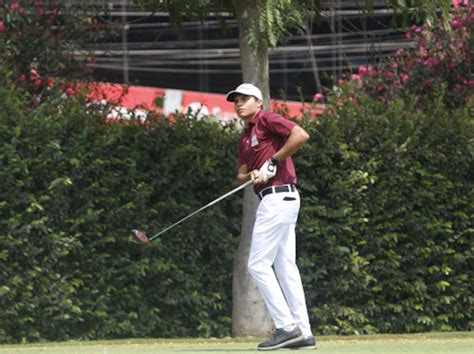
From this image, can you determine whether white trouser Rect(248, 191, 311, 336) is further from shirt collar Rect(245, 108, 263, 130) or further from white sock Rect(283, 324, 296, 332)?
shirt collar Rect(245, 108, 263, 130)

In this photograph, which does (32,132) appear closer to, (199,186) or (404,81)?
(199,186)

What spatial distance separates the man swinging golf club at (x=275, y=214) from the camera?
10469mm

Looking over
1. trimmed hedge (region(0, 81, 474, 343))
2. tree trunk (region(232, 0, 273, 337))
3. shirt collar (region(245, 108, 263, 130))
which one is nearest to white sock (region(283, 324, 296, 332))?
shirt collar (region(245, 108, 263, 130))

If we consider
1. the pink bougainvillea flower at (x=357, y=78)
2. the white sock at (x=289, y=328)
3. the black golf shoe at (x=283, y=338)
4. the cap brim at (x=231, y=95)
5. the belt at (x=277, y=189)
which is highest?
the pink bougainvillea flower at (x=357, y=78)

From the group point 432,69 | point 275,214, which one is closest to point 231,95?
point 275,214

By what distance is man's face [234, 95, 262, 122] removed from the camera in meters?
10.8

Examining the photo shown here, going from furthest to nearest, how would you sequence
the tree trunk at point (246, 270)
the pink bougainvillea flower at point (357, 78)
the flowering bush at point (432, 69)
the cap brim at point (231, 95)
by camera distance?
the pink bougainvillea flower at point (357, 78)
the flowering bush at point (432, 69)
the tree trunk at point (246, 270)
the cap brim at point (231, 95)

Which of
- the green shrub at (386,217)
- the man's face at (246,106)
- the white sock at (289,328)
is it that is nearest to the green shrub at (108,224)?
the green shrub at (386,217)

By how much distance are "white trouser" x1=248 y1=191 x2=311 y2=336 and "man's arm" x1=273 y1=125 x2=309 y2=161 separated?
0.31m

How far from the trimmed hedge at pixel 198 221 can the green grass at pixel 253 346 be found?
67 centimetres

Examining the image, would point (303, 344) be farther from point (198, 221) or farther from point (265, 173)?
point (198, 221)

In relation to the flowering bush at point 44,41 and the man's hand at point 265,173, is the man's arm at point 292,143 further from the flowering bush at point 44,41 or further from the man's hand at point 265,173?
the flowering bush at point 44,41

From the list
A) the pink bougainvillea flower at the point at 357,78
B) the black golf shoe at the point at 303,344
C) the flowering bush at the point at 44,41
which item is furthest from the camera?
the pink bougainvillea flower at the point at 357,78

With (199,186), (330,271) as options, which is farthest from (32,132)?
(330,271)
